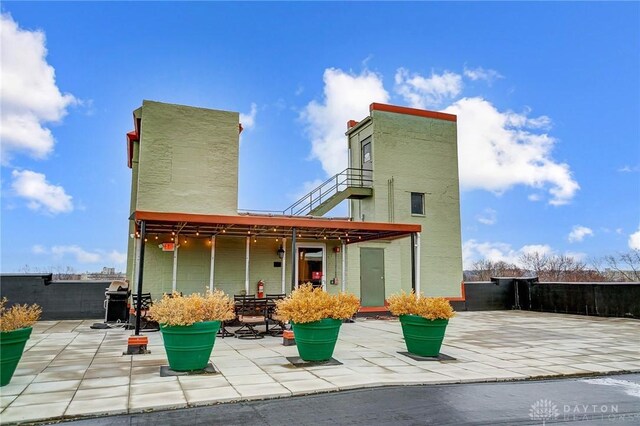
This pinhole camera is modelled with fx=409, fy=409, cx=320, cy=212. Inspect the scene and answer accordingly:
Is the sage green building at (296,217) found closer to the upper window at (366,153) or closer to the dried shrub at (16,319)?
the upper window at (366,153)

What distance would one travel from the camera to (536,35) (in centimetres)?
1333

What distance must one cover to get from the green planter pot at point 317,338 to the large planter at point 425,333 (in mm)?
1479

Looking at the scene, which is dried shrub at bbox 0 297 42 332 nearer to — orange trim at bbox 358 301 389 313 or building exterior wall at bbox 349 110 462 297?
orange trim at bbox 358 301 389 313

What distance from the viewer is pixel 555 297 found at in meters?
17.0

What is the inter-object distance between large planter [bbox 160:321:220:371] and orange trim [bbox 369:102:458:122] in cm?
1297

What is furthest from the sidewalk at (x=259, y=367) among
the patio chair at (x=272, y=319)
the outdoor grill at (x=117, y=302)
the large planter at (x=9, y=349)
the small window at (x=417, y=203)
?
the small window at (x=417, y=203)

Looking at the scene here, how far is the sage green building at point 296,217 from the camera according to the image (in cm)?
1210

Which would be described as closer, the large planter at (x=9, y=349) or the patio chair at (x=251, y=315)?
the large planter at (x=9, y=349)

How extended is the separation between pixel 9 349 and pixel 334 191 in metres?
12.8

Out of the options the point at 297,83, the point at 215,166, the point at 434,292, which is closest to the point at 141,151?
the point at 215,166

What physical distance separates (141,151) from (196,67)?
12.1 feet
